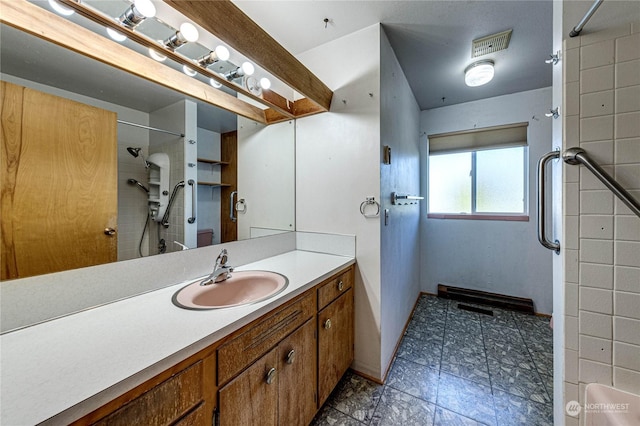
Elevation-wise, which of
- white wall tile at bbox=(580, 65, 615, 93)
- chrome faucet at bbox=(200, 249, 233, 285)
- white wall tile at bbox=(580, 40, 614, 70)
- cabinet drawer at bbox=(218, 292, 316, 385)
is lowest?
cabinet drawer at bbox=(218, 292, 316, 385)

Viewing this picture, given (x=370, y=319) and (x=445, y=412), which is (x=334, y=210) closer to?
(x=370, y=319)

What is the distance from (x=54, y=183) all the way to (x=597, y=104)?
6.72 ft

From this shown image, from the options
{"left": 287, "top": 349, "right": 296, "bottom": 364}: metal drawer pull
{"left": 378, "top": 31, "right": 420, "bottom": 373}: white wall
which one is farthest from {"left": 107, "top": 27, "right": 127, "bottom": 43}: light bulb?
{"left": 287, "top": 349, "right": 296, "bottom": 364}: metal drawer pull

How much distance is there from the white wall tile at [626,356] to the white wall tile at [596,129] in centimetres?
79

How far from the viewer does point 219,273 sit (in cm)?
115

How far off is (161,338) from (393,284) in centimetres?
155

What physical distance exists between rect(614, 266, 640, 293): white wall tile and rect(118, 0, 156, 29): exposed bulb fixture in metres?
1.99

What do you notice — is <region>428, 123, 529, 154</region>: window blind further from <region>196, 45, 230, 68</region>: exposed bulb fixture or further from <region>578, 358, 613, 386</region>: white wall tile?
<region>196, 45, 230, 68</region>: exposed bulb fixture

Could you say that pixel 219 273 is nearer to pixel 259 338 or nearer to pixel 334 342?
pixel 259 338

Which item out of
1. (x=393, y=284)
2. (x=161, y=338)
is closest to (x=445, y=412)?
(x=393, y=284)

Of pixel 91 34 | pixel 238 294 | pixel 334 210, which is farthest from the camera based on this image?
pixel 334 210

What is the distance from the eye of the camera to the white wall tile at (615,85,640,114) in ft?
2.74

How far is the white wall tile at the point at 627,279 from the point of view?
0.84m

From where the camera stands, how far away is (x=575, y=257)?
91 cm
